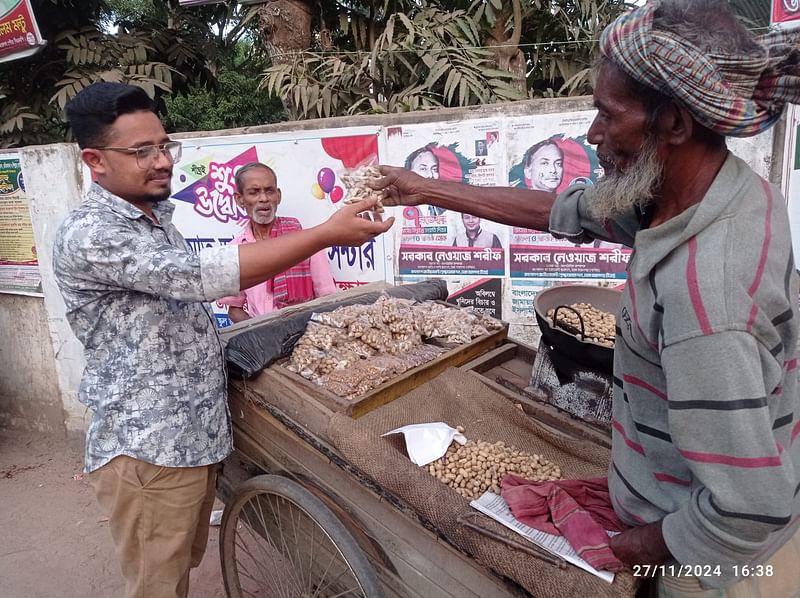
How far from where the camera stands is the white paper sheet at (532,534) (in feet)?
4.10

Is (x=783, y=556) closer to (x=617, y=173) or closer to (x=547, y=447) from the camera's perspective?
(x=547, y=447)

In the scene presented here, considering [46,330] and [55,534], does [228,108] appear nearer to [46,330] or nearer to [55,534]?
[46,330]

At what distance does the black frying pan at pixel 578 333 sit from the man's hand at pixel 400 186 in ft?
2.30

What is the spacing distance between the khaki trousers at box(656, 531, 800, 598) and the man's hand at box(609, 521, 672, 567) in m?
0.06

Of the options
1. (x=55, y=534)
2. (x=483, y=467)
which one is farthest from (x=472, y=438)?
(x=55, y=534)

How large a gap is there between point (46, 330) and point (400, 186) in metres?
4.07

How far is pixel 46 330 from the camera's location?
478 centimetres

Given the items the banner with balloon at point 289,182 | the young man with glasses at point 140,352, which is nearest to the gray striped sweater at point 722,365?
the young man with glasses at point 140,352

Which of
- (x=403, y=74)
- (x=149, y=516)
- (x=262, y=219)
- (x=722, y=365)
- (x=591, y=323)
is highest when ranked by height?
(x=403, y=74)

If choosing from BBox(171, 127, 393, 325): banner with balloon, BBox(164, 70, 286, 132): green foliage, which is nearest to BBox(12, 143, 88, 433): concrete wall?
BBox(171, 127, 393, 325): banner with balloon

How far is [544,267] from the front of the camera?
3.36 m

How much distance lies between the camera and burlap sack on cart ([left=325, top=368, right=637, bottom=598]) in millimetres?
1249

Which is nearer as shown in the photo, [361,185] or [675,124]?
[675,124]

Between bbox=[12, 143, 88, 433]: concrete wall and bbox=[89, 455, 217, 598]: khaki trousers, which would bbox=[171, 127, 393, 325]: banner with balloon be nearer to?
bbox=[12, 143, 88, 433]: concrete wall
